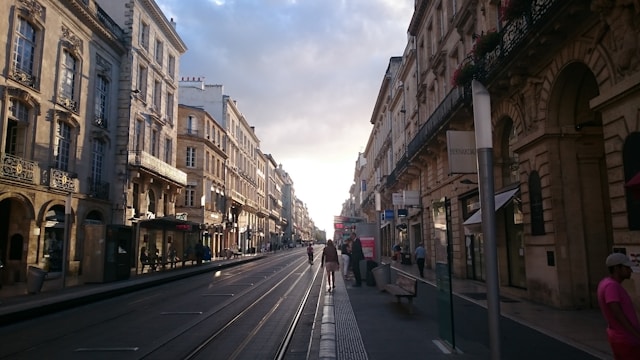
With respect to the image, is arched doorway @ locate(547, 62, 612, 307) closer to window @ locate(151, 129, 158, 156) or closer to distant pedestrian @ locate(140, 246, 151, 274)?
distant pedestrian @ locate(140, 246, 151, 274)

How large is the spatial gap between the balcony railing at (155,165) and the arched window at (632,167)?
87.2ft

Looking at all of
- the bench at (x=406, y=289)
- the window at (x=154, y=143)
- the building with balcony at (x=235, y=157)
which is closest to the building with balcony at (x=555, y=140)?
the bench at (x=406, y=289)

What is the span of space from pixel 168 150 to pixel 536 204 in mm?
30434

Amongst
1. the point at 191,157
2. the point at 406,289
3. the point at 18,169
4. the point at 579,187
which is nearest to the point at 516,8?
the point at 579,187

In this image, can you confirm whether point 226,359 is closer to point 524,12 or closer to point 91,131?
point 524,12

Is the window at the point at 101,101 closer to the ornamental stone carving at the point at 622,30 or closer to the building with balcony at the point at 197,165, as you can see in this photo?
the building with balcony at the point at 197,165

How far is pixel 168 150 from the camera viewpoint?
3769cm

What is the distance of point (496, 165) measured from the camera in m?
16.9

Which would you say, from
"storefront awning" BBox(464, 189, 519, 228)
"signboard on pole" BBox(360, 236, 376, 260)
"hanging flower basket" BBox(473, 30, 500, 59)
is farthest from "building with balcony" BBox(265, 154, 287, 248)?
"hanging flower basket" BBox(473, 30, 500, 59)

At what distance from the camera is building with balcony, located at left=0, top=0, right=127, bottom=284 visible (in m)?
19.8

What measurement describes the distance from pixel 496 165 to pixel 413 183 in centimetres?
1613

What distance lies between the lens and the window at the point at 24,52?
20.2 meters

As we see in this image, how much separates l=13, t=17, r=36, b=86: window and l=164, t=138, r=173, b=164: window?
1580 centimetres

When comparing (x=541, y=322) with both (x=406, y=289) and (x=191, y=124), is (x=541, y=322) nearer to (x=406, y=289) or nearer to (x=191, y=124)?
(x=406, y=289)
